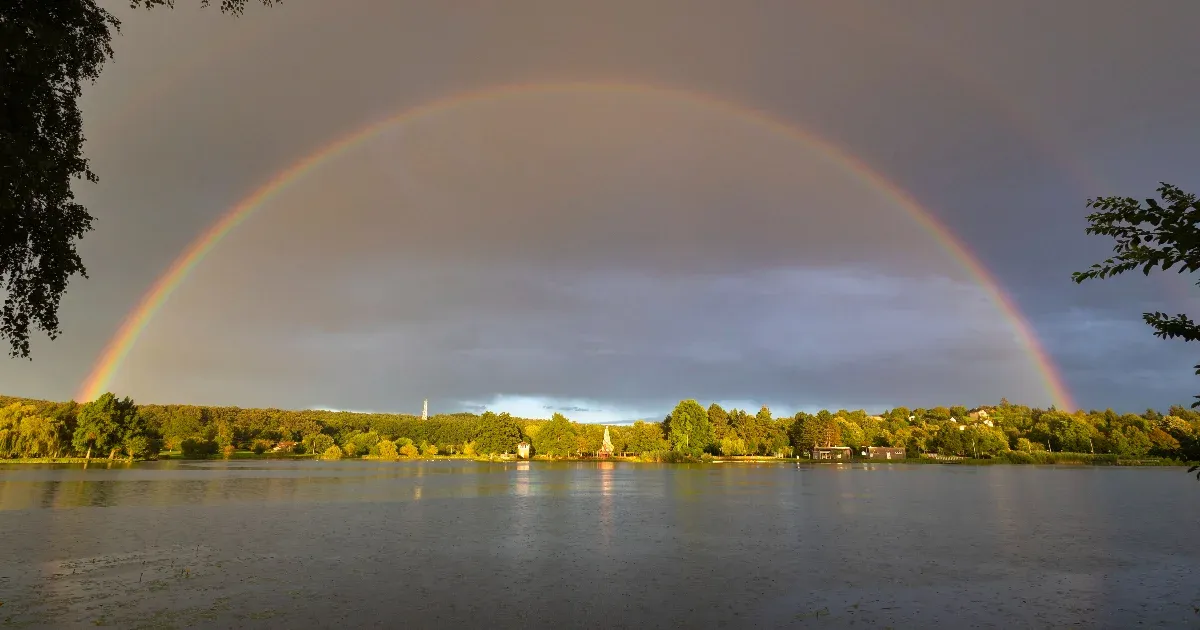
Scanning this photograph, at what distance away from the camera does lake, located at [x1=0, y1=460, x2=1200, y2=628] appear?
20219mm

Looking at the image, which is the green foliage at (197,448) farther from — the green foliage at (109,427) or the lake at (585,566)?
the lake at (585,566)

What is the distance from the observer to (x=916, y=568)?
94.3 ft

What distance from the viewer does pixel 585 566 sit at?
2834 centimetres

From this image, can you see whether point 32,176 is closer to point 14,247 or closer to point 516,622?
point 14,247

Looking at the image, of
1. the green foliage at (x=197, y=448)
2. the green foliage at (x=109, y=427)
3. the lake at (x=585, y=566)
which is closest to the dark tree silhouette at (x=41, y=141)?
the lake at (x=585, y=566)

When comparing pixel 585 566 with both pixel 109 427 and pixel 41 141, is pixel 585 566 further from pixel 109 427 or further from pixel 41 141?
pixel 109 427

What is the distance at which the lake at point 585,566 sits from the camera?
20219 mm

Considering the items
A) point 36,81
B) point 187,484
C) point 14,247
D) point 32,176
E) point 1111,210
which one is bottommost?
point 187,484

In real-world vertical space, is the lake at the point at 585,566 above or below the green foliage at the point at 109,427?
below

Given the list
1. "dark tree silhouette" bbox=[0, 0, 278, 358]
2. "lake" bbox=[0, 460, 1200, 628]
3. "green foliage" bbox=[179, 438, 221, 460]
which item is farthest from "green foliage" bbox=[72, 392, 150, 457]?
"dark tree silhouette" bbox=[0, 0, 278, 358]

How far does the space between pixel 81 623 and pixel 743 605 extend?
19657 mm

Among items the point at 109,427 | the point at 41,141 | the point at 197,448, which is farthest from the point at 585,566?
the point at 197,448

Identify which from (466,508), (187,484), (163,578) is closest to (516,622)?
(163,578)

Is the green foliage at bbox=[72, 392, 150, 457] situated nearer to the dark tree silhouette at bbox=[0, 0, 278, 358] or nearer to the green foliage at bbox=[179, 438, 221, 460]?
the green foliage at bbox=[179, 438, 221, 460]
